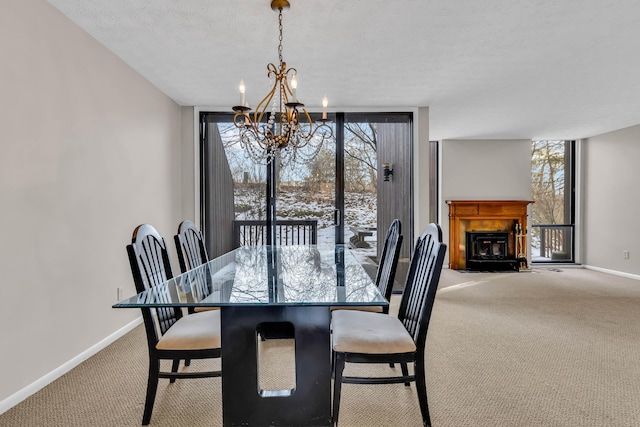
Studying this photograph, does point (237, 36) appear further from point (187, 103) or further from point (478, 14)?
point (187, 103)

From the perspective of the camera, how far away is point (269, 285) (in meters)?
1.88

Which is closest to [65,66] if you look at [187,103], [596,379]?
[187,103]

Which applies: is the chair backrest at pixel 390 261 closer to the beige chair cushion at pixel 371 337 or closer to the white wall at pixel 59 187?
the beige chair cushion at pixel 371 337

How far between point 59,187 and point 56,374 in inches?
48.9

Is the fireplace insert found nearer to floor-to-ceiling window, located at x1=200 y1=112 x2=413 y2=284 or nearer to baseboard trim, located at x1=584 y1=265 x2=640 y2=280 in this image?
baseboard trim, located at x1=584 y1=265 x2=640 y2=280

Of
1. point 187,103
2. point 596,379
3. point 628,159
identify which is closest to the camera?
point 596,379

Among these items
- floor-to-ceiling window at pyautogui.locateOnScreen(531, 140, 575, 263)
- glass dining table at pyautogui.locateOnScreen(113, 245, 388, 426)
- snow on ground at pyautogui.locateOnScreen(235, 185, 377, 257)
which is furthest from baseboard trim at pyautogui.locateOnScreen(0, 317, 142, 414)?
floor-to-ceiling window at pyautogui.locateOnScreen(531, 140, 575, 263)

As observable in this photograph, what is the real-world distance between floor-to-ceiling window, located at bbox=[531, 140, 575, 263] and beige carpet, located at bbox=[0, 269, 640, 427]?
3443 millimetres

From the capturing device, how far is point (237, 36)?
109 inches

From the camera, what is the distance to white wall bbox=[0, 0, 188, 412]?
208 cm

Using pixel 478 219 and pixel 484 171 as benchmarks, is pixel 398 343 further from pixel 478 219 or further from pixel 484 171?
pixel 484 171

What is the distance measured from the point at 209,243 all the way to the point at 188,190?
74 cm

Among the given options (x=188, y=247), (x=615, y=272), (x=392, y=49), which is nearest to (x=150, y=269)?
(x=188, y=247)

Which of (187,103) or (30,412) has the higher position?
(187,103)
